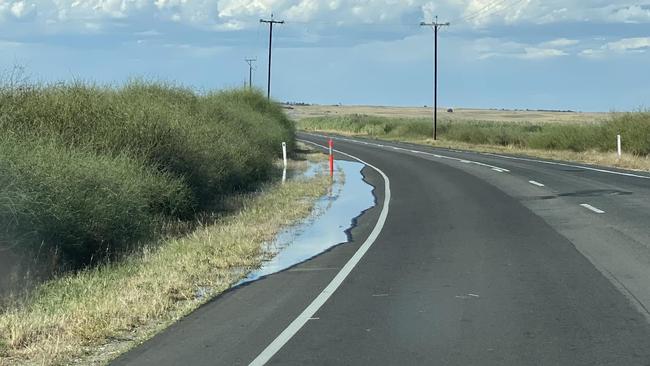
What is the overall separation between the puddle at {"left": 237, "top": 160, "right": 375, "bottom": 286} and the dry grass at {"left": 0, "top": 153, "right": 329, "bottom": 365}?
312mm

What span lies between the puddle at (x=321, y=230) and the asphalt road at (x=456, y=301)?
354 millimetres

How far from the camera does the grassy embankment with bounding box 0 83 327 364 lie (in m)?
7.95

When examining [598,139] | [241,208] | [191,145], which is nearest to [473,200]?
[241,208]

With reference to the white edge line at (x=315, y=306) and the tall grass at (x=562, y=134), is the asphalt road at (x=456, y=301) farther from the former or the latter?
the tall grass at (x=562, y=134)

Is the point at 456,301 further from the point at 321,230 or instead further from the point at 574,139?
the point at 574,139

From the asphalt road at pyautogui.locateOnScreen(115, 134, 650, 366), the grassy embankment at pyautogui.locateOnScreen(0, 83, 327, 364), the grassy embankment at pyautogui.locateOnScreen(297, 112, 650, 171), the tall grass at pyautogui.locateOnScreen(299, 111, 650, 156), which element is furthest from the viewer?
the tall grass at pyautogui.locateOnScreen(299, 111, 650, 156)

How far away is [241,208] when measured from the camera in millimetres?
18938

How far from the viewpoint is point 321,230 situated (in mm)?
15078

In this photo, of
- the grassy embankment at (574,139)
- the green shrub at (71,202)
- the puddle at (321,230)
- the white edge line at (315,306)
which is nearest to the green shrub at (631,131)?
the grassy embankment at (574,139)

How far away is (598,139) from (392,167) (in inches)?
687

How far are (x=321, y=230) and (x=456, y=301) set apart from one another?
6.72m

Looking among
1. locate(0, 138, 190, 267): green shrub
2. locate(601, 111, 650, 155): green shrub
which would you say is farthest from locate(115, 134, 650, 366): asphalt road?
locate(601, 111, 650, 155): green shrub

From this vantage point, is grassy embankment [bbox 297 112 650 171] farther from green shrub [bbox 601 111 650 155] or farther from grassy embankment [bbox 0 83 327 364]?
grassy embankment [bbox 0 83 327 364]

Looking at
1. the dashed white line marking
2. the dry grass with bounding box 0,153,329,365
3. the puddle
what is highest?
the dashed white line marking
